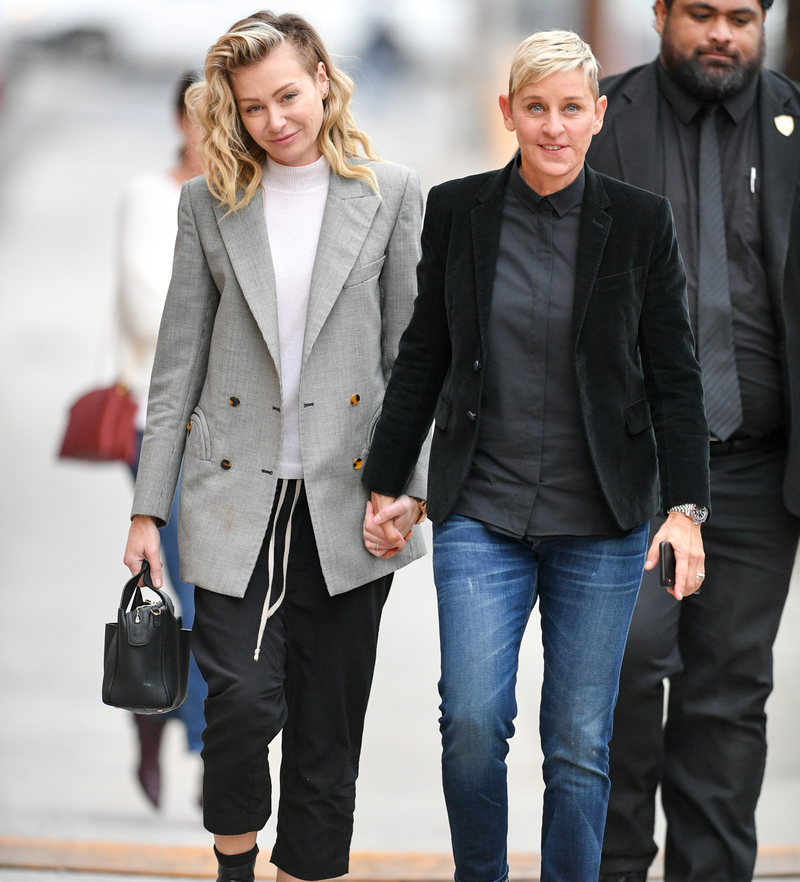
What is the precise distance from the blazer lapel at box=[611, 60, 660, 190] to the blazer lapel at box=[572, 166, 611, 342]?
51 centimetres

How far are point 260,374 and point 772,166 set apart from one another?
1.20 metres

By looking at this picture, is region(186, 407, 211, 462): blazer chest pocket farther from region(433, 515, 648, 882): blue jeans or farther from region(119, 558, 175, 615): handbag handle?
region(433, 515, 648, 882): blue jeans

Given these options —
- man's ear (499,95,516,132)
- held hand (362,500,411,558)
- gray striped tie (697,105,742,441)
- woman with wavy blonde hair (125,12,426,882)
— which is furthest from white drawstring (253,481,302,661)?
gray striped tie (697,105,742,441)

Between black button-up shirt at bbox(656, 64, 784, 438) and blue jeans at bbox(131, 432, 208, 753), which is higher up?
black button-up shirt at bbox(656, 64, 784, 438)

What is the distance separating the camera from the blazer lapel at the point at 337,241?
2.55 metres

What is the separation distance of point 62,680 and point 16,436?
10.8ft

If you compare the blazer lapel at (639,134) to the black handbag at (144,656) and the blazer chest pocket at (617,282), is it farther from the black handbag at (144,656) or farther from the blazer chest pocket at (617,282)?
the black handbag at (144,656)

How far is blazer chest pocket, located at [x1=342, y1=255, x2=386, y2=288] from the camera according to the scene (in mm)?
2596

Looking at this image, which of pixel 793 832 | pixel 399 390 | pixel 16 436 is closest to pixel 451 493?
pixel 399 390

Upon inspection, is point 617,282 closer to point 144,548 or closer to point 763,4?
point 763,4

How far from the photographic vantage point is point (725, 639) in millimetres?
3020

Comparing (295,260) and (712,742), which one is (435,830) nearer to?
(712,742)

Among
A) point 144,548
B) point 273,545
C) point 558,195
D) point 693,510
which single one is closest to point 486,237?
point 558,195

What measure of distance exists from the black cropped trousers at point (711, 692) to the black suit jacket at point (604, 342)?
54 centimetres
